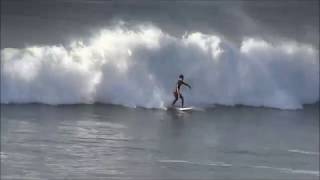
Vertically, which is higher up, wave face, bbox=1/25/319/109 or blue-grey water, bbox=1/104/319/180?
wave face, bbox=1/25/319/109

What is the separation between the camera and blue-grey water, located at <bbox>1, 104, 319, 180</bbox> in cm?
411

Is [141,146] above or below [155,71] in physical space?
below

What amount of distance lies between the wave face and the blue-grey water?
0.09 m

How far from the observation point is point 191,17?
593 cm

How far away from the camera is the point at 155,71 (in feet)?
12.6

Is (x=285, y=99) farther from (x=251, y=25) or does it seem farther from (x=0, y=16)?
(x=0, y=16)

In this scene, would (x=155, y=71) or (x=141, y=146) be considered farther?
(x=141, y=146)

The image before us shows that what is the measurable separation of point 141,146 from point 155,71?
92cm

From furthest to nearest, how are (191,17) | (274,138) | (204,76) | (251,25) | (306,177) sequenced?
(251,25) → (191,17) → (274,138) → (306,177) → (204,76)

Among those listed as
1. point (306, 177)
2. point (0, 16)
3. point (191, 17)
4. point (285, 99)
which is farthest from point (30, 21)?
point (306, 177)

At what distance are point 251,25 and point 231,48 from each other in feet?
6.56

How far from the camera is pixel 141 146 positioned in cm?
464

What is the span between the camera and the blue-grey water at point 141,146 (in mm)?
4109

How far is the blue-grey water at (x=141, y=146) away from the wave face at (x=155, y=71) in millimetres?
93
